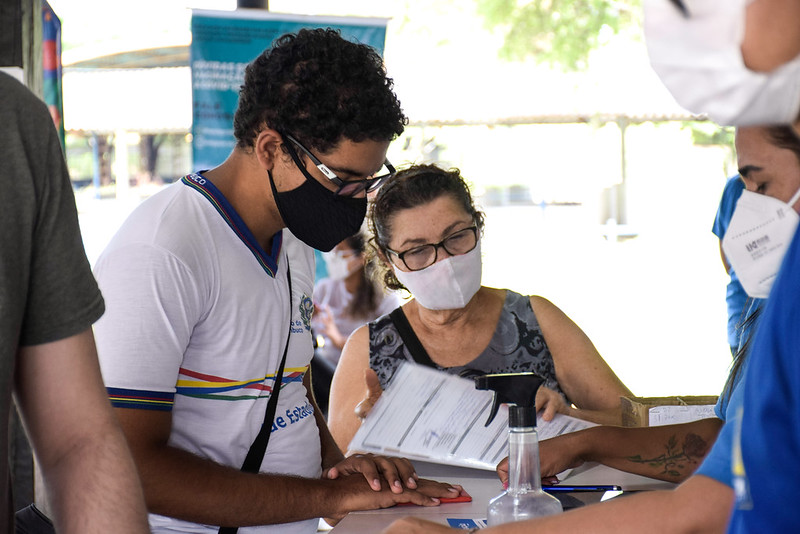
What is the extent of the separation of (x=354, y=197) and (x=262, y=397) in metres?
0.59

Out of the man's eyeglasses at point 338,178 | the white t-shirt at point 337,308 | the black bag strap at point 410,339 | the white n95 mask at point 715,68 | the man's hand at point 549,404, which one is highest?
the white n95 mask at point 715,68

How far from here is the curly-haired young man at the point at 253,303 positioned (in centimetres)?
183

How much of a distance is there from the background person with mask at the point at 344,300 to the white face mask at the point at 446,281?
2.73 m

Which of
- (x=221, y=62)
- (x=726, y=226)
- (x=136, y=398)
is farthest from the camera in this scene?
(x=221, y=62)

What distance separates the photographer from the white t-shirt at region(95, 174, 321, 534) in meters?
1.81

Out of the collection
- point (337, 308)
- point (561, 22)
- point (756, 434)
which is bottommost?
point (337, 308)

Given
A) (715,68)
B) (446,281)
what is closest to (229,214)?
(446,281)

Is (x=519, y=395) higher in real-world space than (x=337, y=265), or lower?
higher

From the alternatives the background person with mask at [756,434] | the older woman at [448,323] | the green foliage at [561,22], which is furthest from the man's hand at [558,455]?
the green foliage at [561,22]

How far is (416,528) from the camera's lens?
1.46 meters

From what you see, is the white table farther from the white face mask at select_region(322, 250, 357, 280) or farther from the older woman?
the white face mask at select_region(322, 250, 357, 280)

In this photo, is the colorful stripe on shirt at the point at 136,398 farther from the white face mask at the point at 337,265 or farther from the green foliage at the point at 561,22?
the green foliage at the point at 561,22

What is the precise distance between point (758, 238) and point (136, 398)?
4.11 feet

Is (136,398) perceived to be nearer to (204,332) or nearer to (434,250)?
(204,332)
